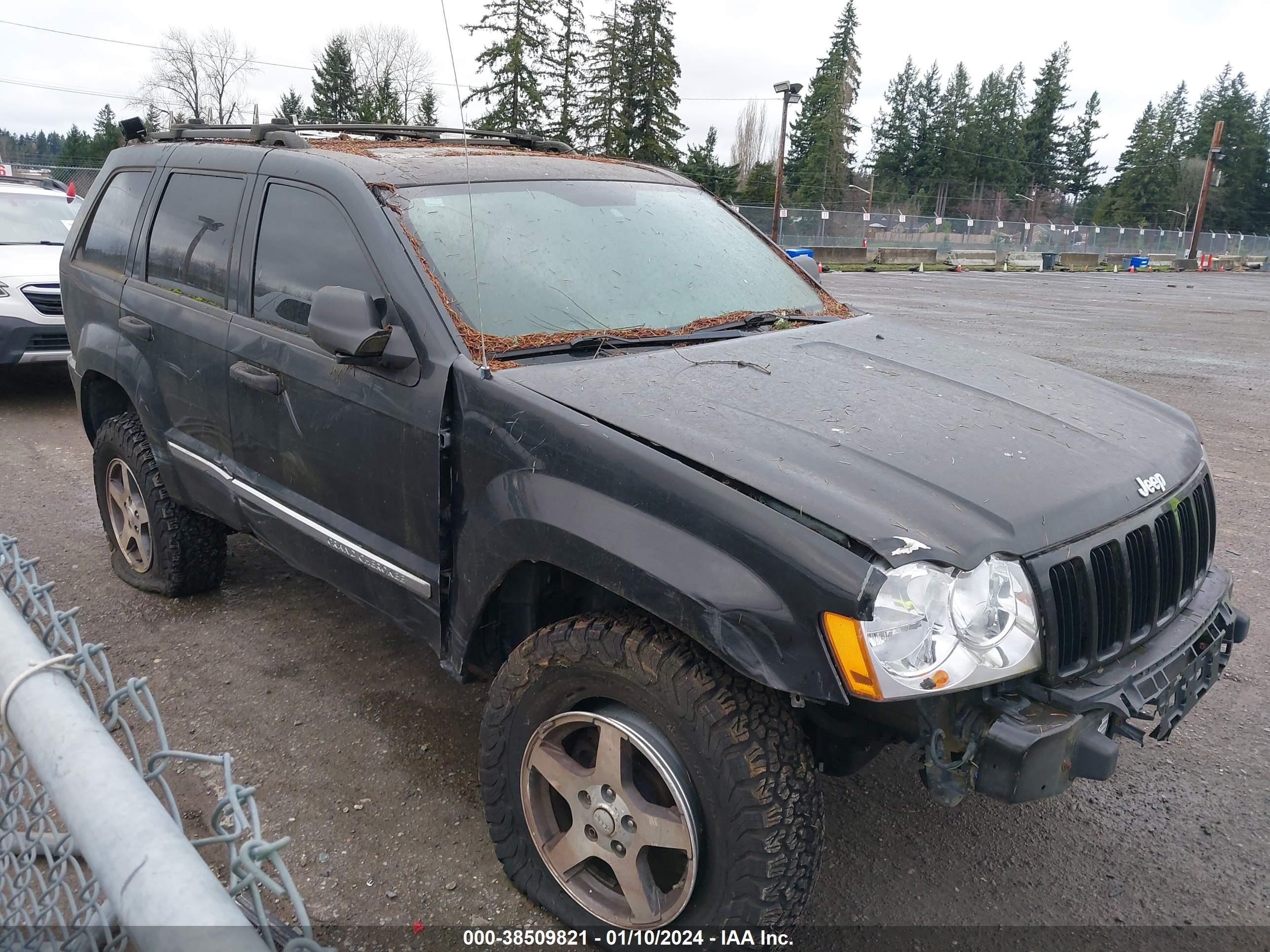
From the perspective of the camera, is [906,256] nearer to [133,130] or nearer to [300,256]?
[133,130]

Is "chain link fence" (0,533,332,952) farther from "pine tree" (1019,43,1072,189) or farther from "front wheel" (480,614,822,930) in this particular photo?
"pine tree" (1019,43,1072,189)

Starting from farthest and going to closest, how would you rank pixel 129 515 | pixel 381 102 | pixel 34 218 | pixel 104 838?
pixel 381 102
pixel 34 218
pixel 129 515
pixel 104 838

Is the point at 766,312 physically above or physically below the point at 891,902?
above

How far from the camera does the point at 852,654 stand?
6.21 feet

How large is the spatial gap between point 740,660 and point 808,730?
0.45m

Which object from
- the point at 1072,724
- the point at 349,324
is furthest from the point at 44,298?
the point at 1072,724

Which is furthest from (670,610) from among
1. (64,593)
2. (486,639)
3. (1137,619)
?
(64,593)

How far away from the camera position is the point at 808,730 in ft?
7.57

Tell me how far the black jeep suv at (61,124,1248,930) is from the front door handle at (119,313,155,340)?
0.20ft

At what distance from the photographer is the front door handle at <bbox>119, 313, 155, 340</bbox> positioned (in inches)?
153

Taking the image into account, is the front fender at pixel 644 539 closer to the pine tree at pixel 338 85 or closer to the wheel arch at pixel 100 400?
the wheel arch at pixel 100 400

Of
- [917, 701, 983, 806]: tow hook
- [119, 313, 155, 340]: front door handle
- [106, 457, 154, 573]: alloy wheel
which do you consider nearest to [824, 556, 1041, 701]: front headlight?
[917, 701, 983, 806]: tow hook

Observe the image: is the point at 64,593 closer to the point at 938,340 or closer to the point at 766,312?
the point at 766,312

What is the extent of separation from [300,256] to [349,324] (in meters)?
0.71
